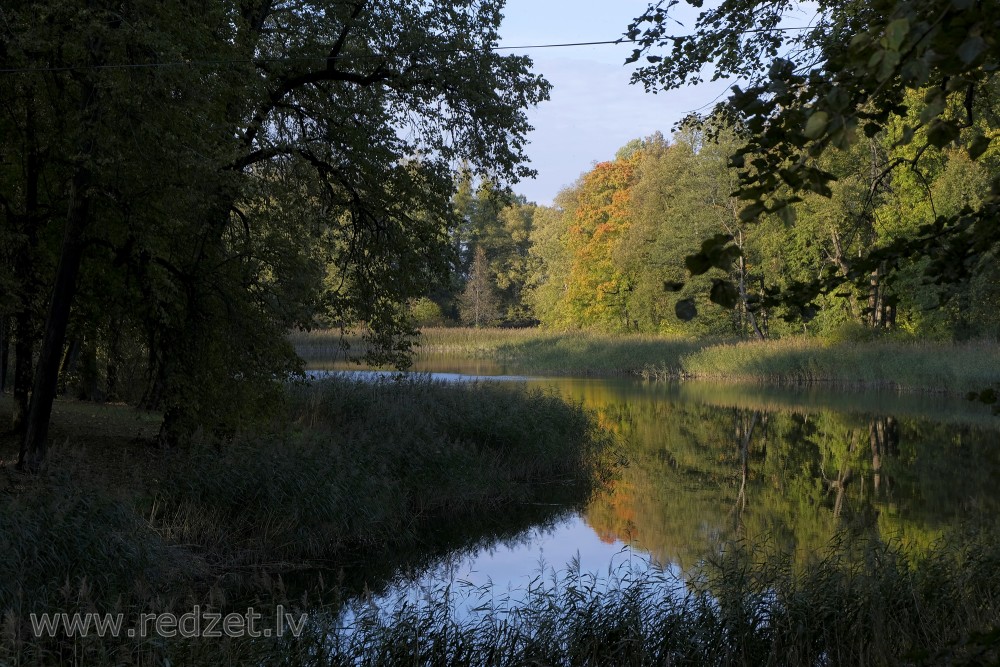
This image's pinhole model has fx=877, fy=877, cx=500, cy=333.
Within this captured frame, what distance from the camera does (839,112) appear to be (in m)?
1.73

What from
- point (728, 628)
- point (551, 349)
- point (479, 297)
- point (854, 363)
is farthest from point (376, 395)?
point (479, 297)

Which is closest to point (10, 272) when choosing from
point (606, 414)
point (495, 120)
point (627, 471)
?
point (495, 120)

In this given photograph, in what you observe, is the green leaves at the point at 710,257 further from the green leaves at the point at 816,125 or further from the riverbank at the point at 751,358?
the riverbank at the point at 751,358

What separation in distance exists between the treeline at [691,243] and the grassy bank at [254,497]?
1119 centimetres

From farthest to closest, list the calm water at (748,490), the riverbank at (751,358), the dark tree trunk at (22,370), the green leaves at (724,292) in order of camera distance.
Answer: the riverbank at (751,358) < the dark tree trunk at (22,370) < the calm water at (748,490) < the green leaves at (724,292)

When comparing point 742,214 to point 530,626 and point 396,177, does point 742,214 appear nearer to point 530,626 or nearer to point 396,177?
point 530,626

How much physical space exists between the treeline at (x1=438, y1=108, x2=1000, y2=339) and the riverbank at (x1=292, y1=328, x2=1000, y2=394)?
1610 millimetres

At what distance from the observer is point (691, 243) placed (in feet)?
140

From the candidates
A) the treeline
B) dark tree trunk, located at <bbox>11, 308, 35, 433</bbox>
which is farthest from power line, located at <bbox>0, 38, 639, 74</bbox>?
the treeline

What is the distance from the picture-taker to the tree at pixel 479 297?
218 feet

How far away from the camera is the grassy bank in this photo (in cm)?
701

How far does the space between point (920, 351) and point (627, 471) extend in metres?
18.2

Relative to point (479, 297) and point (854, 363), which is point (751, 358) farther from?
point (479, 297)

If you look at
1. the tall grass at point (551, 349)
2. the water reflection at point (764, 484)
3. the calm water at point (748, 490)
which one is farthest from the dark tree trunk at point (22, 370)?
the tall grass at point (551, 349)
